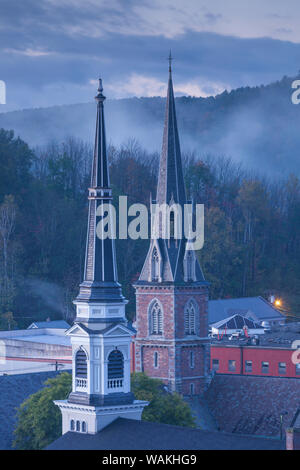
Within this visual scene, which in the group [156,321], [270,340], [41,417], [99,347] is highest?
[156,321]

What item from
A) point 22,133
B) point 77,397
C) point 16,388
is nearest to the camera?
point 77,397

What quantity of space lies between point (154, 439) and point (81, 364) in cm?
556

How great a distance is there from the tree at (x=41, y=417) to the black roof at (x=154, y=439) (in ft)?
27.2

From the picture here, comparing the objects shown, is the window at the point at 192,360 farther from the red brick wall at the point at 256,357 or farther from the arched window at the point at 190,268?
the red brick wall at the point at 256,357

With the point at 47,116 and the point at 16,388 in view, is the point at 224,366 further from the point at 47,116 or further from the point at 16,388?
the point at 47,116

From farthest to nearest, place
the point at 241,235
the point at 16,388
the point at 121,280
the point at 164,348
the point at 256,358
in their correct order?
the point at 241,235 → the point at 121,280 → the point at 256,358 → the point at 164,348 → the point at 16,388

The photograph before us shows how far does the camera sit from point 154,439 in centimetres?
4656

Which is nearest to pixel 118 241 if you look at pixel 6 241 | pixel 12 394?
pixel 6 241

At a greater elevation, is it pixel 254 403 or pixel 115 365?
pixel 115 365

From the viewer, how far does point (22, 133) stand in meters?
176

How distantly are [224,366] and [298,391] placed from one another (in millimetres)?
18489

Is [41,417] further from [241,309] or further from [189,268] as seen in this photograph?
[241,309]

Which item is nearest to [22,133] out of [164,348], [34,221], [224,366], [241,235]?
[241,235]

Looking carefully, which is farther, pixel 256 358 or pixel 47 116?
pixel 47 116
